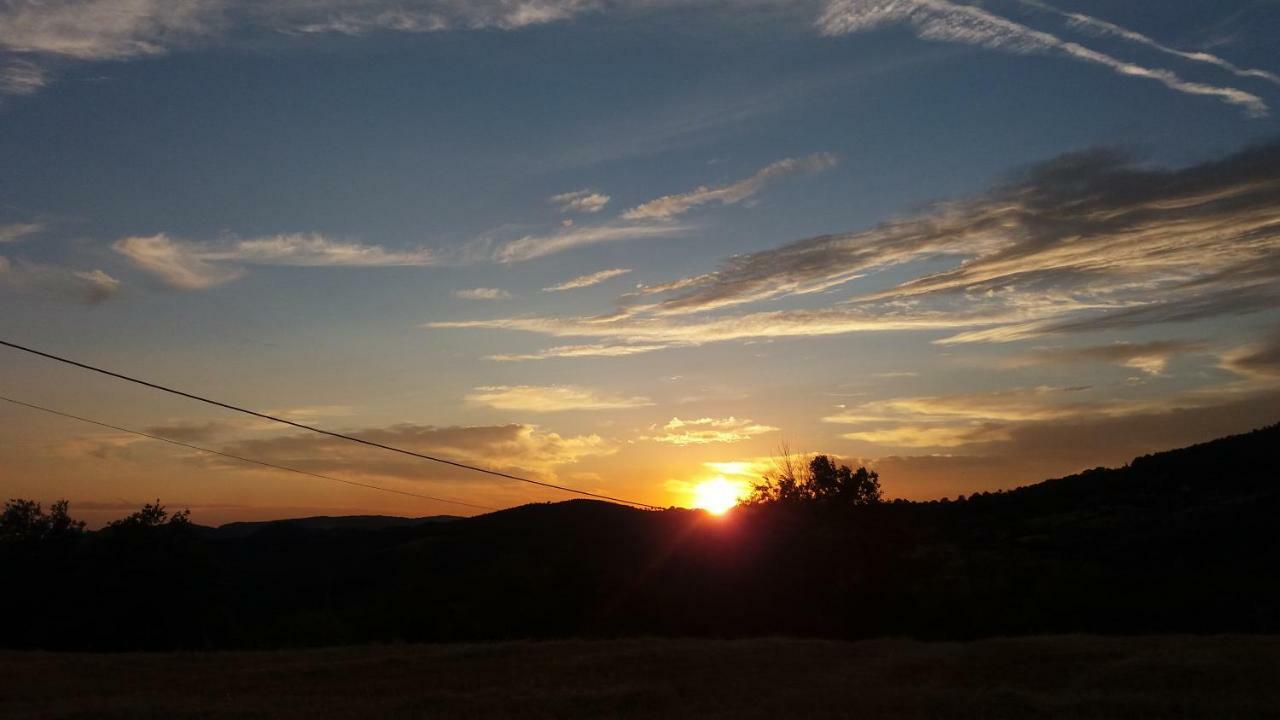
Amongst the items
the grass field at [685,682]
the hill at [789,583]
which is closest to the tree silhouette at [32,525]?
the hill at [789,583]

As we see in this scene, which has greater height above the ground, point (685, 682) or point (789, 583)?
point (789, 583)

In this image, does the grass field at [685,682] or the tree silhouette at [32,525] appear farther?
the tree silhouette at [32,525]

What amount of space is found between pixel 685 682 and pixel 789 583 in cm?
3613

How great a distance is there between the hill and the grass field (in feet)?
67.2

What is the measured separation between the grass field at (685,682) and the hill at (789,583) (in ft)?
67.2

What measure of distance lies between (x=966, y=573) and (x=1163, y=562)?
45.8ft

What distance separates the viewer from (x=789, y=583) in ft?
194

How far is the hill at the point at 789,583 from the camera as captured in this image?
54.7 meters

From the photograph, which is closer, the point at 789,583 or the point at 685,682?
the point at 685,682

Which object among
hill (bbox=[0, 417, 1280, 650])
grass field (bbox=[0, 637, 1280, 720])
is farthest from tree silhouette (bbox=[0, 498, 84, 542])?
grass field (bbox=[0, 637, 1280, 720])

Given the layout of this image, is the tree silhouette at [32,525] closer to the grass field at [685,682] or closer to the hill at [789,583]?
the hill at [789,583]

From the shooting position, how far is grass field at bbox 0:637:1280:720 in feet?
64.2

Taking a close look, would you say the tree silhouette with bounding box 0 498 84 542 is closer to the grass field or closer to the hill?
the hill

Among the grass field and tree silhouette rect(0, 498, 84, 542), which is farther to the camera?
tree silhouette rect(0, 498, 84, 542)
